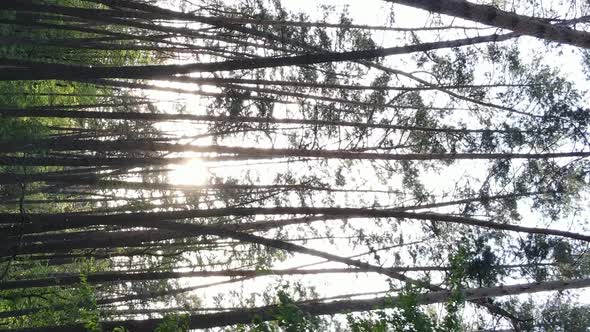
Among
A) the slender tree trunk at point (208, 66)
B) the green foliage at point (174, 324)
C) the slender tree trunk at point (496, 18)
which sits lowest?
the green foliage at point (174, 324)

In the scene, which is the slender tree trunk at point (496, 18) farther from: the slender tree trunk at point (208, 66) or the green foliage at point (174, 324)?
the green foliage at point (174, 324)

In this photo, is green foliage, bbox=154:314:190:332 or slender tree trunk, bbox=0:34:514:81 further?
slender tree trunk, bbox=0:34:514:81

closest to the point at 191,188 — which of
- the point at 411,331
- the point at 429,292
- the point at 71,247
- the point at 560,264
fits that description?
the point at 71,247

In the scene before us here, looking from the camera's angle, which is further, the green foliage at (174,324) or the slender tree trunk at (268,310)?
the slender tree trunk at (268,310)

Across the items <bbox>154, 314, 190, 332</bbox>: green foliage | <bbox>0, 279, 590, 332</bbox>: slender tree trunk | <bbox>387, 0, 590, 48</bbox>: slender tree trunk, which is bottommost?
<bbox>154, 314, 190, 332</bbox>: green foliage

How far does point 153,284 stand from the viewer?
17875mm

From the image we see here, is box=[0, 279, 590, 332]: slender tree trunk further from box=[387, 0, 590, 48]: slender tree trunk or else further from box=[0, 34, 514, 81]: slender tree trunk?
box=[387, 0, 590, 48]: slender tree trunk

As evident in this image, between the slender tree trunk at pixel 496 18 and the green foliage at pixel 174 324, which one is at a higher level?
the slender tree trunk at pixel 496 18

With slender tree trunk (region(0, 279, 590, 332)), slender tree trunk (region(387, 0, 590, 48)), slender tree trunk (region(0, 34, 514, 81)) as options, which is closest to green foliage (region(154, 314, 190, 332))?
slender tree trunk (region(0, 279, 590, 332))

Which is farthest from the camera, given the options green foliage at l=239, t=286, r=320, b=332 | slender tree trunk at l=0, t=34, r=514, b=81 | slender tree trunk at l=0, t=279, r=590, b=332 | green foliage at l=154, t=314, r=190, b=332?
slender tree trunk at l=0, t=279, r=590, b=332

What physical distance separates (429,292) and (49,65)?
6.68m

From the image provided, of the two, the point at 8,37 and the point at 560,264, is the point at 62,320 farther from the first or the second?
the point at 560,264

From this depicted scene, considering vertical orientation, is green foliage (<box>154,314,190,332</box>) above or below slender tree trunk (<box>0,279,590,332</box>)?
below

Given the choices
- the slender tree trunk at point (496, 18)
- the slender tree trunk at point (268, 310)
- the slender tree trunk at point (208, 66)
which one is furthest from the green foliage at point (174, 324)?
the slender tree trunk at point (496, 18)
